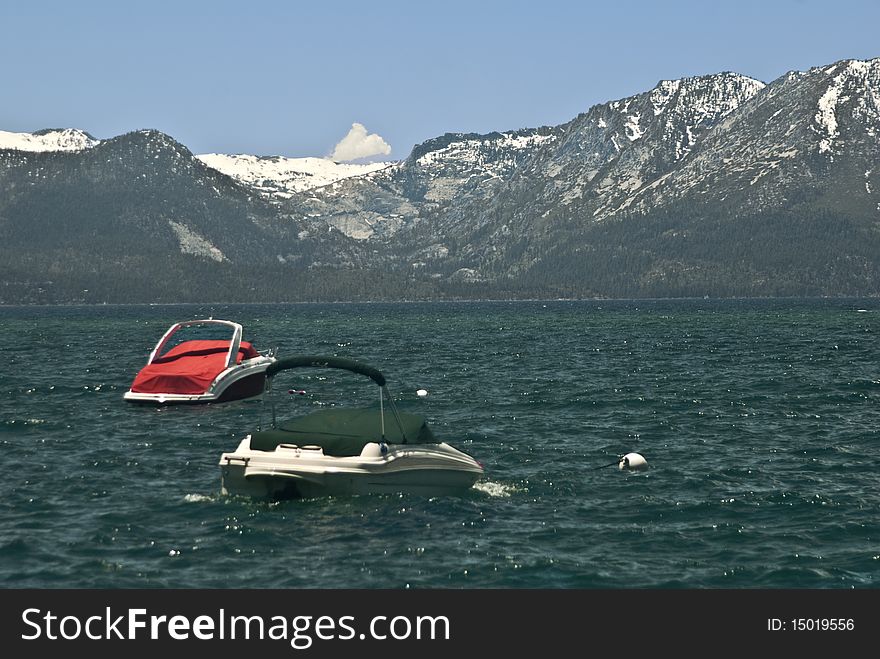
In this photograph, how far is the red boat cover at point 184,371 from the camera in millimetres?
56219

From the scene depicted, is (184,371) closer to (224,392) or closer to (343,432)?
(224,392)

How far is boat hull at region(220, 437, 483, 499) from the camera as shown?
29594 millimetres

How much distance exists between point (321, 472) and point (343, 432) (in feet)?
7.68

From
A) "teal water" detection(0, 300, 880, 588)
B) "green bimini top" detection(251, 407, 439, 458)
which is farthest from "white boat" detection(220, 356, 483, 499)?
"teal water" detection(0, 300, 880, 588)

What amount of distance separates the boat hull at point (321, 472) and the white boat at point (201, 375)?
24.2m

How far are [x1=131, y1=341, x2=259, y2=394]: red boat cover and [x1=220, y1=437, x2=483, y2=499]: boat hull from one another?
85.3 ft

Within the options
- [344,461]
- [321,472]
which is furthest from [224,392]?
[321,472]

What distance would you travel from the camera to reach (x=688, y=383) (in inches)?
2793

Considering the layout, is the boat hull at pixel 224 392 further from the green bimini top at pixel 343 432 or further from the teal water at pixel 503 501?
the green bimini top at pixel 343 432

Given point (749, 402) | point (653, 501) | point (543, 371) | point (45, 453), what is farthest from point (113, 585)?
point (543, 371)

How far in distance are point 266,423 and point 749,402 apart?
26301 millimetres

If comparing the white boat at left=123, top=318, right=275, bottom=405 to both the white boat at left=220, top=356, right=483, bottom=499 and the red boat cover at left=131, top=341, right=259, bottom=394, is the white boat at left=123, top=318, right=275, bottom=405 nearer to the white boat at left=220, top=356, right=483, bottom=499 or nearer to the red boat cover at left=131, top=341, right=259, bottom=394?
the red boat cover at left=131, top=341, right=259, bottom=394

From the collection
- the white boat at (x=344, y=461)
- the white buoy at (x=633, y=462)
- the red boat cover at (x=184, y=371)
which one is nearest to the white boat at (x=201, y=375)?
the red boat cover at (x=184, y=371)

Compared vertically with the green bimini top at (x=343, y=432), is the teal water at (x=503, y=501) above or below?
below
